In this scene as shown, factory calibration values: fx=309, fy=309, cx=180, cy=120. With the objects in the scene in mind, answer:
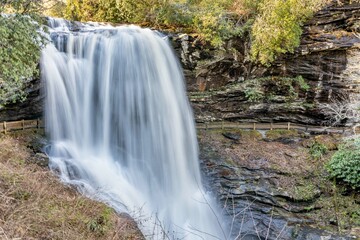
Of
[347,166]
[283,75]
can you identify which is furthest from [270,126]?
[347,166]

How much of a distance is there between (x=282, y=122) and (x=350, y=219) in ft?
16.8

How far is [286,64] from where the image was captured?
12.4m

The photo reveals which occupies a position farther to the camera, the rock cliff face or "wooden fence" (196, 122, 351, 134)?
"wooden fence" (196, 122, 351, 134)

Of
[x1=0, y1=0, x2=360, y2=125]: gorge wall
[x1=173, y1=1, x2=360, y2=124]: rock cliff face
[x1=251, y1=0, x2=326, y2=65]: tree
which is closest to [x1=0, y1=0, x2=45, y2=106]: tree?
[x1=0, y1=0, x2=360, y2=125]: gorge wall

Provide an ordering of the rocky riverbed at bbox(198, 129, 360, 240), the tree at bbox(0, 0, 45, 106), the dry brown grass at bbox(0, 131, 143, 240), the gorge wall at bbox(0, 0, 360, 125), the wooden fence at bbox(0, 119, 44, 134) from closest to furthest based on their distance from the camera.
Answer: the dry brown grass at bbox(0, 131, 143, 240) → the tree at bbox(0, 0, 45, 106) → the rocky riverbed at bbox(198, 129, 360, 240) → the wooden fence at bbox(0, 119, 44, 134) → the gorge wall at bbox(0, 0, 360, 125)

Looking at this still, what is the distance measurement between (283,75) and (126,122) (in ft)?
22.1

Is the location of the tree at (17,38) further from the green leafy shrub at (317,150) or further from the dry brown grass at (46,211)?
the green leafy shrub at (317,150)

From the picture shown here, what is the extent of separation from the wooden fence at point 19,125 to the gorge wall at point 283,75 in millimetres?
5199

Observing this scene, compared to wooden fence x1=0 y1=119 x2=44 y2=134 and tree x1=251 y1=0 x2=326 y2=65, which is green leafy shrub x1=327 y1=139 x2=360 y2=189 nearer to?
tree x1=251 y1=0 x2=326 y2=65

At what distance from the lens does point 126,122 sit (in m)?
9.91

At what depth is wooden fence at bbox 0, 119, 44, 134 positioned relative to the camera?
855cm

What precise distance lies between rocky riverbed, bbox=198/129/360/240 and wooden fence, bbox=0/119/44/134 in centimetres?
530

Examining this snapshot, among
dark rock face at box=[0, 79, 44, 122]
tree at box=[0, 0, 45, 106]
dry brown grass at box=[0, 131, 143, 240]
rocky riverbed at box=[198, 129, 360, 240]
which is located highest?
tree at box=[0, 0, 45, 106]

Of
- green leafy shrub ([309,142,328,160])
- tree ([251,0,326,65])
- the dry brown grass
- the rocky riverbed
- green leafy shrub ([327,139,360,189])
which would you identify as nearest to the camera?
the dry brown grass
